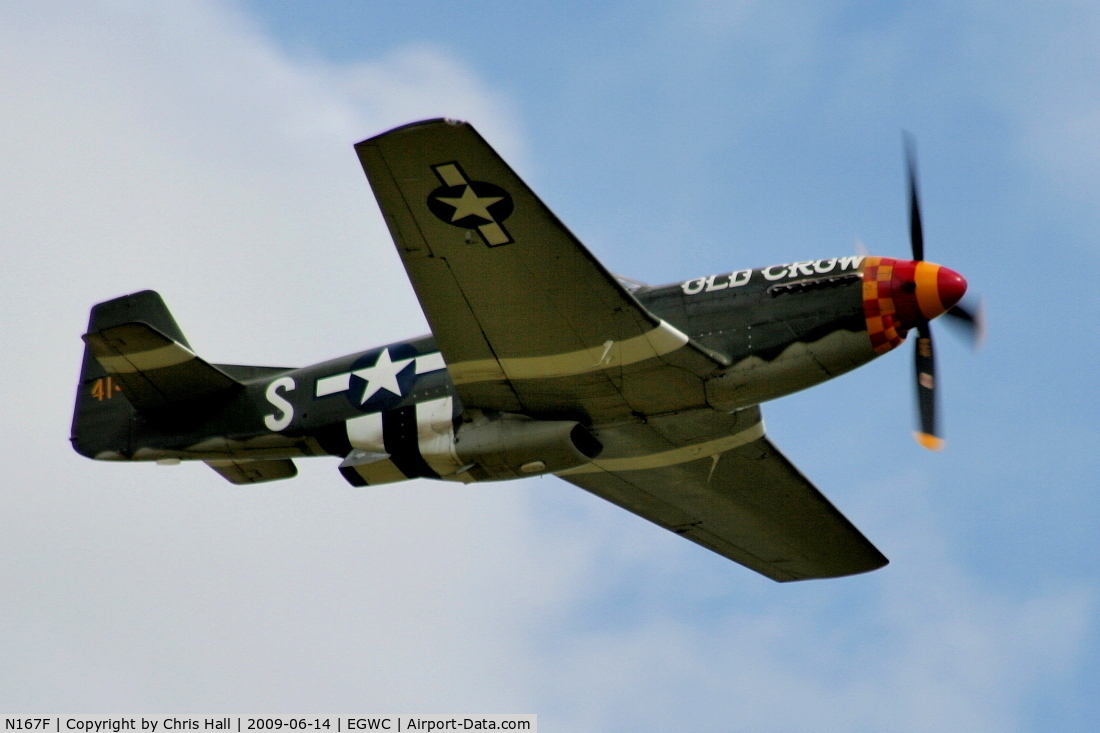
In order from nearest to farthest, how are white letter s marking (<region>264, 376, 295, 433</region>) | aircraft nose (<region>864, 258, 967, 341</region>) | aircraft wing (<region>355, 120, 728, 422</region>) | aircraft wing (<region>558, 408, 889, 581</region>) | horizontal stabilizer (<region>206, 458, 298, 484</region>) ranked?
1. aircraft wing (<region>355, 120, 728, 422</region>)
2. aircraft nose (<region>864, 258, 967, 341</region>)
3. white letter s marking (<region>264, 376, 295, 433</region>)
4. aircraft wing (<region>558, 408, 889, 581</region>)
5. horizontal stabilizer (<region>206, 458, 298, 484</region>)

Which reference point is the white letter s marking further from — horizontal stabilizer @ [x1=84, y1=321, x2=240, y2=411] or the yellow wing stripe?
the yellow wing stripe

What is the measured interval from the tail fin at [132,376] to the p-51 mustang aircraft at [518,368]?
1.0 inches

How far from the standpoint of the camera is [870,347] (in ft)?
48.4

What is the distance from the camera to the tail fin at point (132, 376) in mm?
17547

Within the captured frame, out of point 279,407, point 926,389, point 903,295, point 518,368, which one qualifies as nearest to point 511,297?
point 518,368

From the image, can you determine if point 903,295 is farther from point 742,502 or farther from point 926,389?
point 742,502

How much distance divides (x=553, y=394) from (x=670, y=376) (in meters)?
1.33

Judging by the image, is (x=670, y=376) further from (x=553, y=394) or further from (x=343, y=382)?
(x=343, y=382)

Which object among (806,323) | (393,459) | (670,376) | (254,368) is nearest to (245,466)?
(254,368)

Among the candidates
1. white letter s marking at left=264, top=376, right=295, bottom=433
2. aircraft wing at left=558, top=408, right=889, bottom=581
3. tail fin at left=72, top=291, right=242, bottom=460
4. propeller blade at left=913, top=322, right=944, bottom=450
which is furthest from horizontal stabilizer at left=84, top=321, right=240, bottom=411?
propeller blade at left=913, top=322, right=944, bottom=450

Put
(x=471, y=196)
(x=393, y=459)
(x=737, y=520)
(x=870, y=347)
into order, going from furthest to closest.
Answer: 1. (x=737, y=520)
2. (x=393, y=459)
3. (x=870, y=347)
4. (x=471, y=196)

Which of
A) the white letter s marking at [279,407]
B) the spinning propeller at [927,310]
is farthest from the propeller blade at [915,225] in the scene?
the white letter s marking at [279,407]

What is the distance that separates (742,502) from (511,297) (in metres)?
5.89

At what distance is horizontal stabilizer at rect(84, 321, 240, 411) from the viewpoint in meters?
17.5
